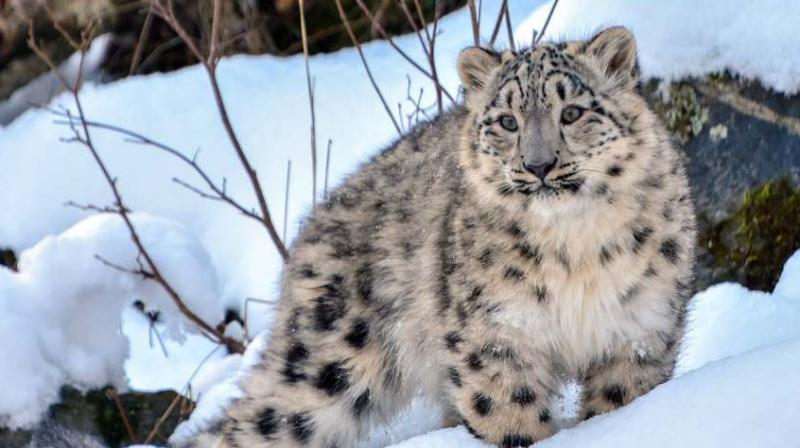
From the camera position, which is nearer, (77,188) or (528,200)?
(528,200)

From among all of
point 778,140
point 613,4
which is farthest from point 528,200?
point 613,4

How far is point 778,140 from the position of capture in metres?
5.11

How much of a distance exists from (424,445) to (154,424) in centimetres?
263

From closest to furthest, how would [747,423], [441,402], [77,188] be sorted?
[747,423] < [441,402] < [77,188]

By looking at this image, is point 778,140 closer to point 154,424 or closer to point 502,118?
point 502,118

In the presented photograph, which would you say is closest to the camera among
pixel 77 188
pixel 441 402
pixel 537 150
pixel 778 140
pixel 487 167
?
pixel 537 150

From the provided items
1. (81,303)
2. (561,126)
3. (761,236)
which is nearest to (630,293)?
(561,126)

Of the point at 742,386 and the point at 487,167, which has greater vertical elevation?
the point at 487,167

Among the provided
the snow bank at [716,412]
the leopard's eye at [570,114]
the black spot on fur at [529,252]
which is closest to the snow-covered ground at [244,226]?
the snow bank at [716,412]

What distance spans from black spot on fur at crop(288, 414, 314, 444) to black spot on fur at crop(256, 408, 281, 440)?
2.0 inches

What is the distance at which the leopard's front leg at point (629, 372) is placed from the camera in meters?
3.86

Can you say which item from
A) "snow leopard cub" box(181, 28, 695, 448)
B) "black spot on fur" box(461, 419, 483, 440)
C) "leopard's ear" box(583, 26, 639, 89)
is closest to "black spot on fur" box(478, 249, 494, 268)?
"snow leopard cub" box(181, 28, 695, 448)

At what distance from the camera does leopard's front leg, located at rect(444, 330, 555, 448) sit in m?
3.81

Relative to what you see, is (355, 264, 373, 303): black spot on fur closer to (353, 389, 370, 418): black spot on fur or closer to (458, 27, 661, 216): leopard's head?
(353, 389, 370, 418): black spot on fur
